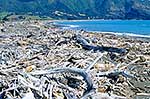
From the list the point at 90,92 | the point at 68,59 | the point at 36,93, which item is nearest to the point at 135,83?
the point at 68,59

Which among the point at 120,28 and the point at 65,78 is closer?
the point at 65,78

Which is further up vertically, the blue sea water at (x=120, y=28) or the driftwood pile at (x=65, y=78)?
the driftwood pile at (x=65, y=78)

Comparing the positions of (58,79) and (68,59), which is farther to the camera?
(68,59)

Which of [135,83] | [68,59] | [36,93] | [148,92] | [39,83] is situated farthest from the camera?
[68,59]

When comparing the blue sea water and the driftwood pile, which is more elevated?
the driftwood pile

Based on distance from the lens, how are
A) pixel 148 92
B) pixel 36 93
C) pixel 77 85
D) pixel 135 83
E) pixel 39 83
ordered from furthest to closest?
pixel 135 83 → pixel 148 92 → pixel 77 85 → pixel 39 83 → pixel 36 93

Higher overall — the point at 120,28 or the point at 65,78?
the point at 65,78

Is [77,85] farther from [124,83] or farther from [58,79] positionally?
[124,83]

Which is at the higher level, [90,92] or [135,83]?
[90,92]

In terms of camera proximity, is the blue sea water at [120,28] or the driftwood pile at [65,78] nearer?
the driftwood pile at [65,78]

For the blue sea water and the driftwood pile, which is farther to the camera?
the blue sea water
